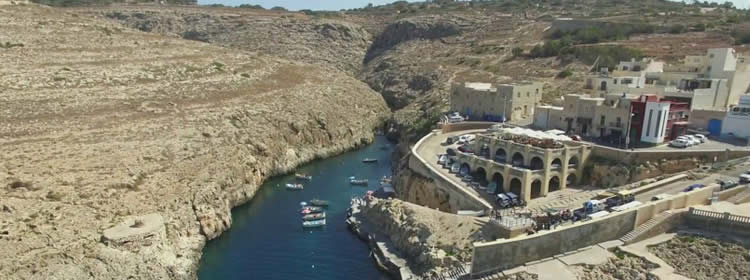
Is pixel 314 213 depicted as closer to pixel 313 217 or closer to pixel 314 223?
pixel 313 217

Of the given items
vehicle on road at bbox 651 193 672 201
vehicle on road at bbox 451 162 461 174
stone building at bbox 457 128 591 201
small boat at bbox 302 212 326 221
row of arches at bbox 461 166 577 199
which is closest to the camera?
vehicle on road at bbox 651 193 672 201

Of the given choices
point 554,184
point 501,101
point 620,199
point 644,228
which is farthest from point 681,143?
point 501,101

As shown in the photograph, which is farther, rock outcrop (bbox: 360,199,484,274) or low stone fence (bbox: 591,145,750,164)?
low stone fence (bbox: 591,145,750,164)

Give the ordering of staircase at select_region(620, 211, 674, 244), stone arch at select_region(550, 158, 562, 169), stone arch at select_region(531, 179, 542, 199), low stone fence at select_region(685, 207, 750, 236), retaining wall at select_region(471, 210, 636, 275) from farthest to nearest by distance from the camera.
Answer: stone arch at select_region(550, 158, 562, 169) < stone arch at select_region(531, 179, 542, 199) < staircase at select_region(620, 211, 674, 244) < retaining wall at select_region(471, 210, 636, 275) < low stone fence at select_region(685, 207, 750, 236)

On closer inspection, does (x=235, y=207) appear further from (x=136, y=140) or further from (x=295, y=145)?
(x=295, y=145)

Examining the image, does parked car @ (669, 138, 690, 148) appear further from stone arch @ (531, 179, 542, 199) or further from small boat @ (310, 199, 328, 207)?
small boat @ (310, 199, 328, 207)

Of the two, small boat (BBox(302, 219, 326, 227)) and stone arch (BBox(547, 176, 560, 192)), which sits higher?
stone arch (BBox(547, 176, 560, 192))

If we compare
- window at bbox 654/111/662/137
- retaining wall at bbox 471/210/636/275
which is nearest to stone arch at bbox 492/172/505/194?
retaining wall at bbox 471/210/636/275

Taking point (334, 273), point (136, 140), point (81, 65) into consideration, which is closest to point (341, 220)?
point (334, 273)

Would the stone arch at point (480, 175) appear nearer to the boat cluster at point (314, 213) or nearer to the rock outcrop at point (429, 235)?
the rock outcrop at point (429, 235)
